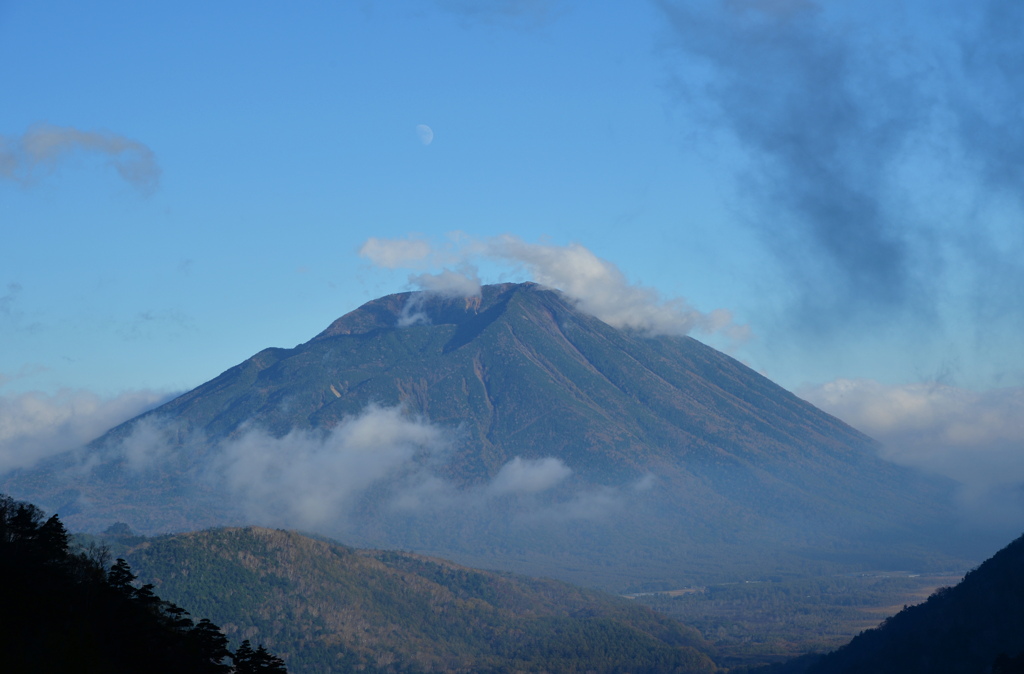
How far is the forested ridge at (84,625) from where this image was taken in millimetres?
67750

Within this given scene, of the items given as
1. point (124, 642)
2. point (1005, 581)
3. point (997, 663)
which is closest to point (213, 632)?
point (124, 642)

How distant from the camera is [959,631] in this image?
504ft

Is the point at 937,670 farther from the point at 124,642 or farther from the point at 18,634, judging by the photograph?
the point at 18,634

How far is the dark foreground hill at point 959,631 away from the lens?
472 ft

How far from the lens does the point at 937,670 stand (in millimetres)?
147375

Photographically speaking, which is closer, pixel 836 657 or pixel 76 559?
pixel 76 559

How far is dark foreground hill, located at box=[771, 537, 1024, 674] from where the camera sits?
14375 centimetres

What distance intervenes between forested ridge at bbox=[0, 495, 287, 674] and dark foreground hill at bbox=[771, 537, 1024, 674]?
105 m

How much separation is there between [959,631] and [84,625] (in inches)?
5039

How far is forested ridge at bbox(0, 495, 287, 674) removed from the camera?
6775 cm

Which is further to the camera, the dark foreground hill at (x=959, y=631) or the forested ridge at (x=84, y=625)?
the dark foreground hill at (x=959, y=631)

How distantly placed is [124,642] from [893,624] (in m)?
148

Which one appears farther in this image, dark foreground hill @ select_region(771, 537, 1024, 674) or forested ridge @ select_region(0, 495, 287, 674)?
dark foreground hill @ select_region(771, 537, 1024, 674)

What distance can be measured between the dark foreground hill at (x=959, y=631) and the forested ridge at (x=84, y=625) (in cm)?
10460
